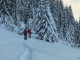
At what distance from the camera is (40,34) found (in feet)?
141

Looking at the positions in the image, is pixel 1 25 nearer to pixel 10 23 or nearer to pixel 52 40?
pixel 10 23

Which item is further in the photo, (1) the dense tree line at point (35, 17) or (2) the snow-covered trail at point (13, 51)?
(1) the dense tree line at point (35, 17)

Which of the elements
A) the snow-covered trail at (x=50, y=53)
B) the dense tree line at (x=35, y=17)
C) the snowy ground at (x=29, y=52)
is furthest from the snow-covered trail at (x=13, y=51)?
the dense tree line at (x=35, y=17)

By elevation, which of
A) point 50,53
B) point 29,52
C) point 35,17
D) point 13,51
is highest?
point 35,17

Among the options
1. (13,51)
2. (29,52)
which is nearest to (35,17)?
(29,52)

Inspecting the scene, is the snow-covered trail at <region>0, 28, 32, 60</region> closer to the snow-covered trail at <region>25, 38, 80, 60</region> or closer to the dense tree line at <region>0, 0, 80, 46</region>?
the snow-covered trail at <region>25, 38, 80, 60</region>

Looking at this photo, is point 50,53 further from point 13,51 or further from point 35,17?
point 35,17

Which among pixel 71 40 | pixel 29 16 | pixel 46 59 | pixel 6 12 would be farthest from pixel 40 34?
pixel 71 40

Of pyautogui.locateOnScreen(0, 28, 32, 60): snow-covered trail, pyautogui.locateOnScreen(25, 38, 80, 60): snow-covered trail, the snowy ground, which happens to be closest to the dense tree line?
pyautogui.locateOnScreen(25, 38, 80, 60): snow-covered trail

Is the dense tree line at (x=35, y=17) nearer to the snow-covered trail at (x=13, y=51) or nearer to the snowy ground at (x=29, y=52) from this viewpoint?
the snowy ground at (x=29, y=52)

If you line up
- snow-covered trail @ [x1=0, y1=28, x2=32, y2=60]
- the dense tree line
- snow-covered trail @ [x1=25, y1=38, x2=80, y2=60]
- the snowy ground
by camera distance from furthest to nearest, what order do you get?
the dense tree line < snow-covered trail @ [x1=25, y1=38, x2=80, y2=60] < the snowy ground < snow-covered trail @ [x1=0, y1=28, x2=32, y2=60]

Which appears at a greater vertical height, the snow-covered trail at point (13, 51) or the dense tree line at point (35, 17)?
the dense tree line at point (35, 17)

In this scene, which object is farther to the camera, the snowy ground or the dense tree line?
the dense tree line

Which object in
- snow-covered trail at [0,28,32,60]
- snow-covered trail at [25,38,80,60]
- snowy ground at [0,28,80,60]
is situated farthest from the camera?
snow-covered trail at [25,38,80,60]
